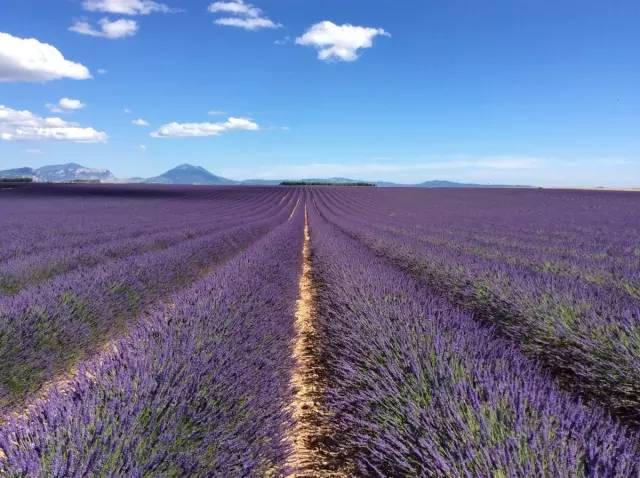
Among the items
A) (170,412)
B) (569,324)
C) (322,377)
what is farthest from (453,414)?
(569,324)

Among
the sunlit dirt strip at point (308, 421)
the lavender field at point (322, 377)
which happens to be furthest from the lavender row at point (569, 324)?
the sunlit dirt strip at point (308, 421)

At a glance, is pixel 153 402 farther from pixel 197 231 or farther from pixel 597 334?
pixel 197 231

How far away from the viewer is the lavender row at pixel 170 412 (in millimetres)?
1370

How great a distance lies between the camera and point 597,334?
3121mm

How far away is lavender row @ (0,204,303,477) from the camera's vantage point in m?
1.37

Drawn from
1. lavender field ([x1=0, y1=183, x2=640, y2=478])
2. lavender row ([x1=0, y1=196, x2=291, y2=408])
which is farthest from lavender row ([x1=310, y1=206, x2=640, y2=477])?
lavender row ([x1=0, y1=196, x2=291, y2=408])

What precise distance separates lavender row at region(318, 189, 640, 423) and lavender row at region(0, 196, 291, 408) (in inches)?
180

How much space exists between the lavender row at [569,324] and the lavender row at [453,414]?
0.70 meters

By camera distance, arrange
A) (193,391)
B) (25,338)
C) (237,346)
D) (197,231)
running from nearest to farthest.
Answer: (193,391), (237,346), (25,338), (197,231)

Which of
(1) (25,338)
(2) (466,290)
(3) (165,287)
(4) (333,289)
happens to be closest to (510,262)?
(2) (466,290)

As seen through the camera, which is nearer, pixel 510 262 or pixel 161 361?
pixel 161 361

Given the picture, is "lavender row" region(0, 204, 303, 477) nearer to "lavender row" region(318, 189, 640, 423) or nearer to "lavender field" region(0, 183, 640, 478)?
"lavender field" region(0, 183, 640, 478)

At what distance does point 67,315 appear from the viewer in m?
3.93

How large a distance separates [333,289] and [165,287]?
318 centimetres
